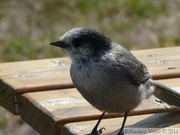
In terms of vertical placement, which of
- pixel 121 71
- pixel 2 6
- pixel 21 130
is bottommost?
pixel 21 130

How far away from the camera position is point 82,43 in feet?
12.7

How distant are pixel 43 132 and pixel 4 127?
2.22m

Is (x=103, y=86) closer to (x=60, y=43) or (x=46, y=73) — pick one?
(x=60, y=43)

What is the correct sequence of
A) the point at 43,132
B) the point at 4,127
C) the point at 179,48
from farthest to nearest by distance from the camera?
the point at 4,127
the point at 179,48
the point at 43,132

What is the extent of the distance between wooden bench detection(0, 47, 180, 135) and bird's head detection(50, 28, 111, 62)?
0.28 metres

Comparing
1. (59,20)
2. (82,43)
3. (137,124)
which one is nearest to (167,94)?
(137,124)

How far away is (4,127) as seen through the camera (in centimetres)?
591

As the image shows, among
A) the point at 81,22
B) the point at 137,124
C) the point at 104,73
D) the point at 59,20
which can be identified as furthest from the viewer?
the point at 59,20

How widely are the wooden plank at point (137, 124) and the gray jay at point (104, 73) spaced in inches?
1.8

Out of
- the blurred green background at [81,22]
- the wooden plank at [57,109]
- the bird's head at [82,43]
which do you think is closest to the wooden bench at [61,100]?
the wooden plank at [57,109]

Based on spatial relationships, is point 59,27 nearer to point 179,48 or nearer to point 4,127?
point 4,127

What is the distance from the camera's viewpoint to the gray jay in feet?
12.3

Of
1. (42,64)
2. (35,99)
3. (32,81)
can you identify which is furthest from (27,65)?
(35,99)

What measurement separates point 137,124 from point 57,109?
44cm
